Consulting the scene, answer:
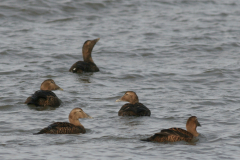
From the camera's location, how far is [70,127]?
9.39 metres

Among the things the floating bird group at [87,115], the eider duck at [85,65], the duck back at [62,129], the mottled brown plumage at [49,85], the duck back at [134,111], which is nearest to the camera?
the floating bird group at [87,115]

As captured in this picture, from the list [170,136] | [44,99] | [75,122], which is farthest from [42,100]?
[170,136]

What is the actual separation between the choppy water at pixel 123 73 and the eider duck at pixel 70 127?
0.44ft

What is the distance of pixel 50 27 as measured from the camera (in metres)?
22.0

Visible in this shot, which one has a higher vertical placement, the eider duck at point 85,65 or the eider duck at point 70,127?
the eider duck at point 85,65

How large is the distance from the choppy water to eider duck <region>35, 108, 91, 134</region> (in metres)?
0.13

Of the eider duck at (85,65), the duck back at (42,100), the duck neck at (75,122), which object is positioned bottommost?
the duck neck at (75,122)

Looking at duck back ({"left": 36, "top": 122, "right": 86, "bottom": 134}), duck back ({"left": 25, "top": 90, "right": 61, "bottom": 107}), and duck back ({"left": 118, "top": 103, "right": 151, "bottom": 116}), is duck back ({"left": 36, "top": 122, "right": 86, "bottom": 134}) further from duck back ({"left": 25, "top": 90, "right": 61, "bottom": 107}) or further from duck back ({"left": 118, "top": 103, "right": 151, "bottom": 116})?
duck back ({"left": 25, "top": 90, "right": 61, "bottom": 107})

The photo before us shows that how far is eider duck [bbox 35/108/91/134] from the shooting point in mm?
9164

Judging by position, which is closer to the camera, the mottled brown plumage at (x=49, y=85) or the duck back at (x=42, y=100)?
the duck back at (x=42, y=100)

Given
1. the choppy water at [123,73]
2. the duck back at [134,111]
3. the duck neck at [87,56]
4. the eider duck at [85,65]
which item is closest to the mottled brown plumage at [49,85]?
the choppy water at [123,73]

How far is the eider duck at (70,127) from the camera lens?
361 inches

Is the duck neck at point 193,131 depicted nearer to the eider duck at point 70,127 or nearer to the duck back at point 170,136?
the duck back at point 170,136

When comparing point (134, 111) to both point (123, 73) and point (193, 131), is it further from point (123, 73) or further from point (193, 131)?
point (123, 73)
